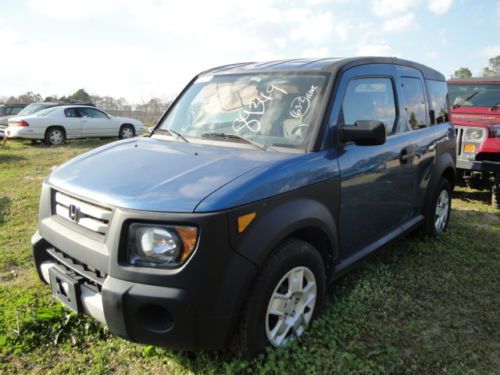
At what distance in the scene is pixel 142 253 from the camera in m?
2.09

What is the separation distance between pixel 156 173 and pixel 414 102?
9.33 ft

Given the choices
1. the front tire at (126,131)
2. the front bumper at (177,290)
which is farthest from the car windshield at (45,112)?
the front bumper at (177,290)

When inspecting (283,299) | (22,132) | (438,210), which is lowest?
(438,210)

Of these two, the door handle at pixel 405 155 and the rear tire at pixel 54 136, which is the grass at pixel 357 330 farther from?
the rear tire at pixel 54 136

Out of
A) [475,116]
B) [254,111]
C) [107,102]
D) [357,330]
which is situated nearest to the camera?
[357,330]

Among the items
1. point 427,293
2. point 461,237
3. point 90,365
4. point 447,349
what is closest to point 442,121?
point 461,237

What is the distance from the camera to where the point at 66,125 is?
14.6 m

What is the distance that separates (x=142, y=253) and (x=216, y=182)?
21.0 inches

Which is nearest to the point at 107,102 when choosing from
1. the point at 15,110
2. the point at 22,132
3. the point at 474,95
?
the point at 15,110

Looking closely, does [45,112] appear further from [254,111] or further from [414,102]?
[414,102]

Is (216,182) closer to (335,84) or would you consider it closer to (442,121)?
(335,84)

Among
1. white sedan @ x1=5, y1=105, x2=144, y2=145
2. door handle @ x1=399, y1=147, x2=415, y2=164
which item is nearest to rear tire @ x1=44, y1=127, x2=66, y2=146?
white sedan @ x1=5, y1=105, x2=144, y2=145

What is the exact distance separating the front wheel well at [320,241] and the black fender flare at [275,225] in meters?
0.03

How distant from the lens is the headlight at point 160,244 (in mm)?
2021
